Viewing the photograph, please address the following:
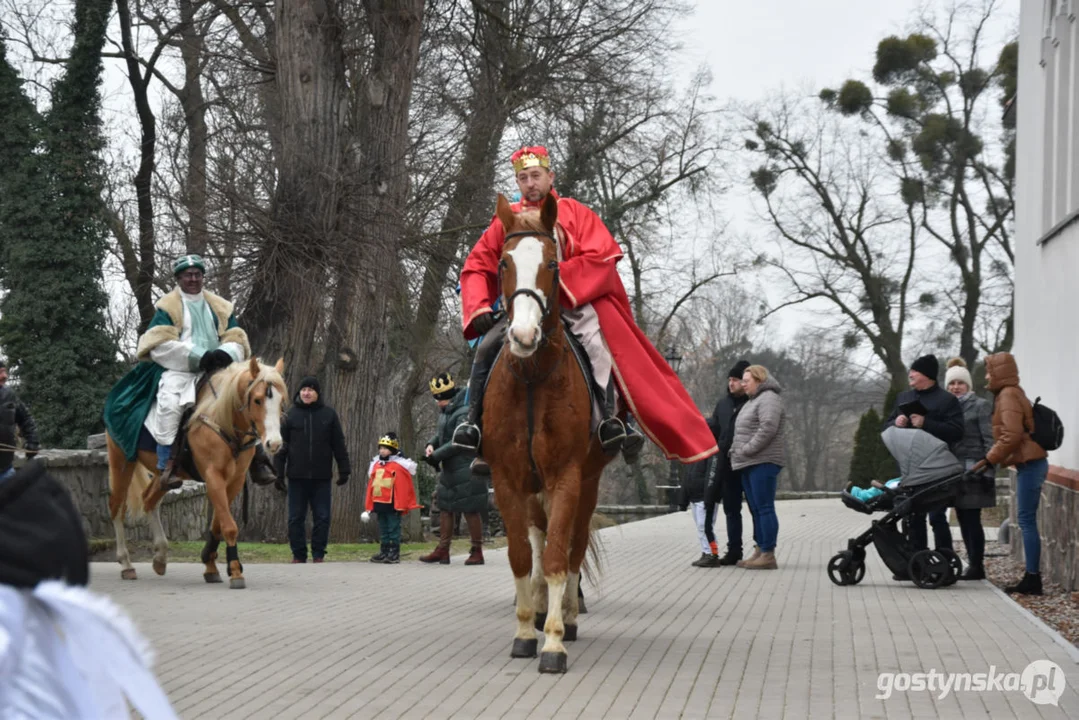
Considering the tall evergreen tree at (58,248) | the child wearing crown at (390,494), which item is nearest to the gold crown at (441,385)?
the child wearing crown at (390,494)

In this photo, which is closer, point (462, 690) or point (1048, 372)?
point (462, 690)

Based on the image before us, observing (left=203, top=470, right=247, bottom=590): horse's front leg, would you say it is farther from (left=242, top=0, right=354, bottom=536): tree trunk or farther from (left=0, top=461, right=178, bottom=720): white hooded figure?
(left=0, top=461, right=178, bottom=720): white hooded figure

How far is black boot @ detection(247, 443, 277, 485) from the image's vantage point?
1304 cm

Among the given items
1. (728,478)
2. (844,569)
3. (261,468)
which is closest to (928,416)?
(844,569)

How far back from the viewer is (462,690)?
7.05m

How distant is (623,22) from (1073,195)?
11998 mm

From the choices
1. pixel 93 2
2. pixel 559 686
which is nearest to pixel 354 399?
pixel 93 2

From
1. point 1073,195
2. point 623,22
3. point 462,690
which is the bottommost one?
point 462,690

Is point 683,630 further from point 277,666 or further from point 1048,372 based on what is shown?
point 1048,372

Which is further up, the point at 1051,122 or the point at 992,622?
the point at 1051,122

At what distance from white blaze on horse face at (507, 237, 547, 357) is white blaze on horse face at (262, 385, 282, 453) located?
5036 mm

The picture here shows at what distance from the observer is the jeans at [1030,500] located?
1212 cm

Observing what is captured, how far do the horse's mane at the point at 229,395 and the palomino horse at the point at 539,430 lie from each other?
4757 millimetres

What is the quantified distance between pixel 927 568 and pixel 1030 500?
109 cm
